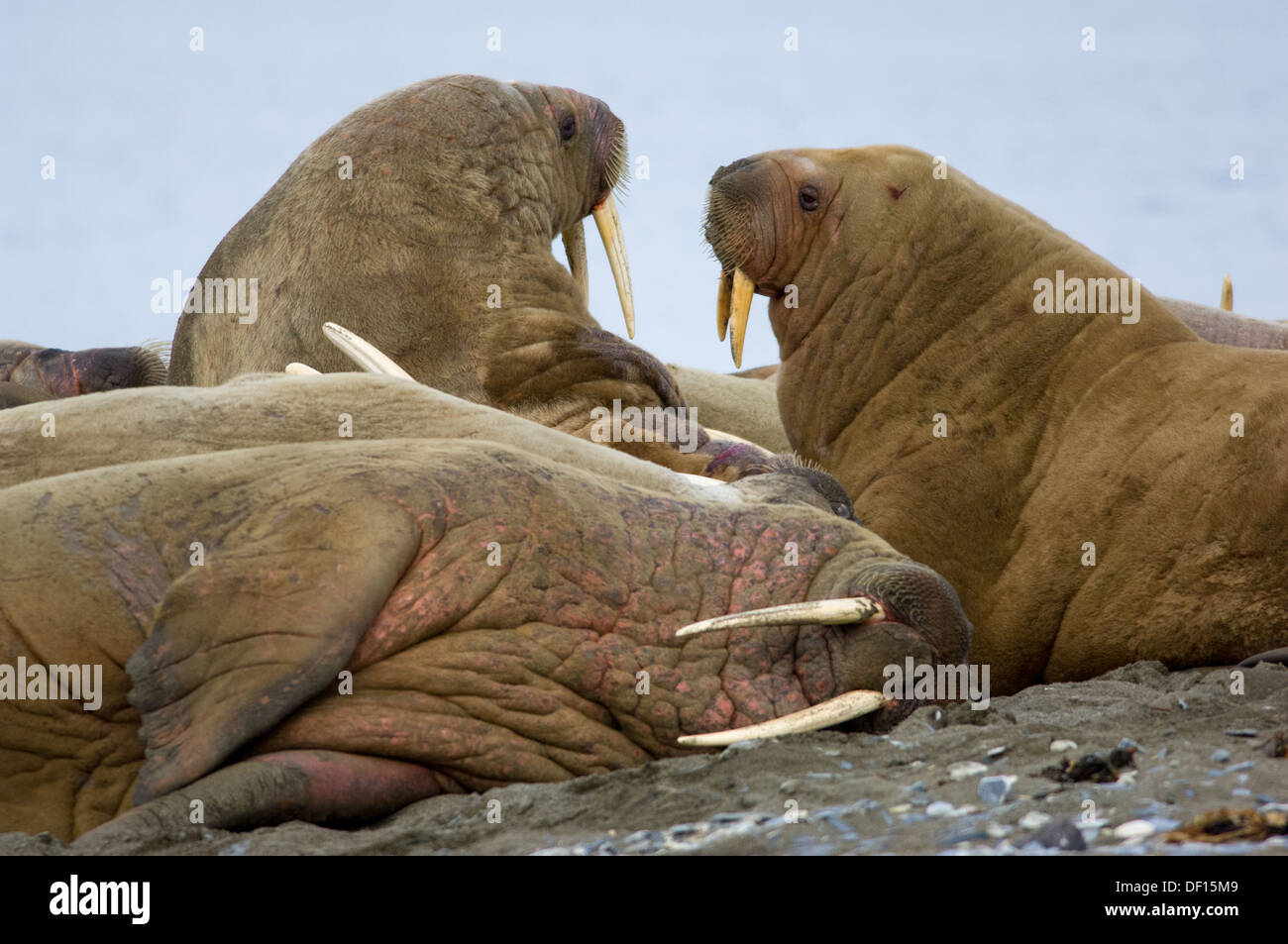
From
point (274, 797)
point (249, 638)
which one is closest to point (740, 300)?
point (249, 638)

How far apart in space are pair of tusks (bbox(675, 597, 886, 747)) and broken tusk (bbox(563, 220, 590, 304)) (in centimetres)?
443

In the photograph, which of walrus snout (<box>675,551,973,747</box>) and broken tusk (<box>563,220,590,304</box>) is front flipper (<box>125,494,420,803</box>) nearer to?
walrus snout (<box>675,551,973,747</box>)

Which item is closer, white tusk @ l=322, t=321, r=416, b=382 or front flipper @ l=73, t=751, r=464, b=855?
front flipper @ l=73, t=751, r=464, b=855

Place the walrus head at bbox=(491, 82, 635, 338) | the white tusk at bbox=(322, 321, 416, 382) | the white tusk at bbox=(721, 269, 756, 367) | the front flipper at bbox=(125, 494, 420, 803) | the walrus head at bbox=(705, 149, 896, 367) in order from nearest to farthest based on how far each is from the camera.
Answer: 1. the front flipper at bbox=(125, 494, 420, 803)
2. the white tusk at bbox=(322, 321, 416, 382)
3. the walrus head at bbox=(705, 149, 896, 367)
4. the white tusk at bbox=(721, 269, 756, 367)
5. the walrus head at bbox=(491, 82, 635, 338)

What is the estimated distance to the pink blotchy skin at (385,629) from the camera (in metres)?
3.25

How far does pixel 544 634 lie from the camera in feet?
12.0

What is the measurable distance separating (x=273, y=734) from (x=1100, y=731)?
184 centimetres

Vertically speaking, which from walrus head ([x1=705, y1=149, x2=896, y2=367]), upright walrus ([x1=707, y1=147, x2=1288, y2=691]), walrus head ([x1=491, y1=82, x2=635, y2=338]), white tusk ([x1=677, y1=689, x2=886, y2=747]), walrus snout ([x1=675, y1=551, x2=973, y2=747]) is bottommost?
white tusk ([x1=677, y1=689, x2=886, y2=747])

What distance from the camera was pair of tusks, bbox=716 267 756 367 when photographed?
6258mm

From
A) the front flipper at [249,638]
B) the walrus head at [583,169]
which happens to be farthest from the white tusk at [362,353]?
the walrus head at [583,169]

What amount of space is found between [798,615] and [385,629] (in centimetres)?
97

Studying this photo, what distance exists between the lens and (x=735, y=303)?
20.5 ft

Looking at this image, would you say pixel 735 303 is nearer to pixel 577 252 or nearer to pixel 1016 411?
pixel 1016 411

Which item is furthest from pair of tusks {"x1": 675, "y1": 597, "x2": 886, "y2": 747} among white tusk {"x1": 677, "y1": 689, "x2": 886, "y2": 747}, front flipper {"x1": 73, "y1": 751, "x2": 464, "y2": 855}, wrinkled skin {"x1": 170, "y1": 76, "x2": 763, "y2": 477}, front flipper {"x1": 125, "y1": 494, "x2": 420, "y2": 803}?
wrinkled skin {"x1": 170, "y1": 76, "x2": 763, "y2": 477}
